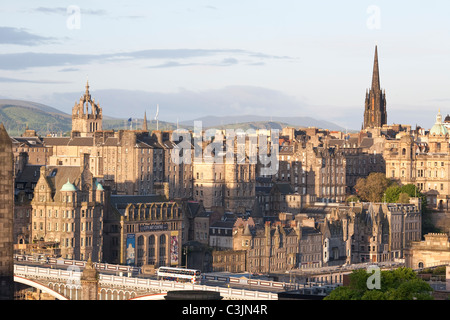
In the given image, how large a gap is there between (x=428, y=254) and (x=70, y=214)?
134 feet

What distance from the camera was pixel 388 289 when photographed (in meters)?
109

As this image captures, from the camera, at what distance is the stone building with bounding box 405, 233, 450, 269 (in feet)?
516

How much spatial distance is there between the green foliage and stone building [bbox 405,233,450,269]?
40.1 metres

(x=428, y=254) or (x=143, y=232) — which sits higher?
(x=143, y=232)

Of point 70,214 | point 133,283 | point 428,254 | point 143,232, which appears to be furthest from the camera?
point 143,232

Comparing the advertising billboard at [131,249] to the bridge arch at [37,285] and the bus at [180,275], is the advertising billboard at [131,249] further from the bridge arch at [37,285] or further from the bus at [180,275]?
the bridge arch at [37,285]

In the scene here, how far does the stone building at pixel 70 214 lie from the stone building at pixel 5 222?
8156cm

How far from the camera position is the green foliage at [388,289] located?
341 ft

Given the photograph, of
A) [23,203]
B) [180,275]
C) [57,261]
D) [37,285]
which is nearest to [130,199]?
[23,203]

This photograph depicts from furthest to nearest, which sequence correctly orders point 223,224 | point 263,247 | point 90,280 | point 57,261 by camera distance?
point 223,224, point 263,247, point 57,261, point 90,280

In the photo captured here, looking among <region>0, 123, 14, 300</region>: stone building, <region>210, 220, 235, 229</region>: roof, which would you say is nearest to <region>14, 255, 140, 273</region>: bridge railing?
<region>210, 220, 235, 229</region>: roof

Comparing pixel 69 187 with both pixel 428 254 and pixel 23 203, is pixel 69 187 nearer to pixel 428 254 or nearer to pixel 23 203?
pixel 23 203
